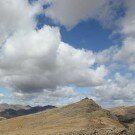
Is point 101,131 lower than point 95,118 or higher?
lower

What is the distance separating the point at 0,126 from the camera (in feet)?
655

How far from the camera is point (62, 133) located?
12850 cm

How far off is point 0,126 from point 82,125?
65975 mm

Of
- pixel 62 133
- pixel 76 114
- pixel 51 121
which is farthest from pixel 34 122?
pixel 62 133

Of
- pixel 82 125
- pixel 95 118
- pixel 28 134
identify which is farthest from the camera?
pixel 95 118

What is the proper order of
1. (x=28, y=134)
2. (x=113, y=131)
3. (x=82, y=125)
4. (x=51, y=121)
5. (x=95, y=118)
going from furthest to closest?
(x=51, y=121), (x=95, y=118), (x=82, y=125), (x=28, y=134), (x=113, y=131)

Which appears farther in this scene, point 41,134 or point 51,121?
point 51,121

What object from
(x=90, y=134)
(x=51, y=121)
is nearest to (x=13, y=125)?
(x=51, y=121)

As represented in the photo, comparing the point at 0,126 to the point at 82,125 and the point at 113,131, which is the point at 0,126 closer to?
the point at 82,125

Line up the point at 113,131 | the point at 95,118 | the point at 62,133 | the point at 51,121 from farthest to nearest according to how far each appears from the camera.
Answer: the point at 51,121
the point at 95,118
the point at 62,133
the point at 113,131

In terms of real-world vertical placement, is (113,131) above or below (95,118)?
below

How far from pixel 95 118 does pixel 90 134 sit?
56135 mm

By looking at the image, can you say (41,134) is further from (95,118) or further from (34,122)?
(34,122)

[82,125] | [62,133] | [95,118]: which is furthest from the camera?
[95,118]
